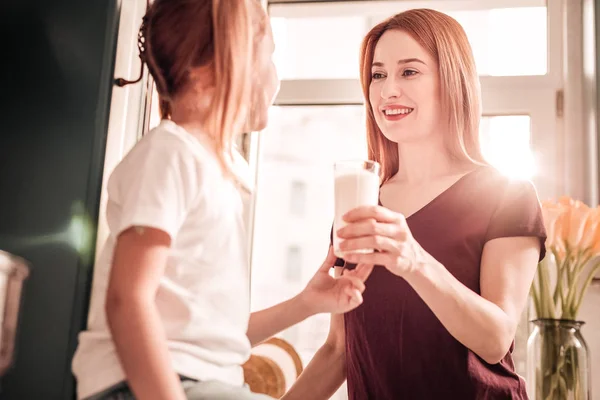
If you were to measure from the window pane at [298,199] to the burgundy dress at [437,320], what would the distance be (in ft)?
3.86

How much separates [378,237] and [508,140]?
186 cm

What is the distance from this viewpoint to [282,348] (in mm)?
2211

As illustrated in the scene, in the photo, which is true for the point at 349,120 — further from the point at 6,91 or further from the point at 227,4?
the point at 227,4

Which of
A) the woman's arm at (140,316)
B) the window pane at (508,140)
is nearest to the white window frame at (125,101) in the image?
the woman's arm at (140,316)

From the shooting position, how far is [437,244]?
4.61 feet

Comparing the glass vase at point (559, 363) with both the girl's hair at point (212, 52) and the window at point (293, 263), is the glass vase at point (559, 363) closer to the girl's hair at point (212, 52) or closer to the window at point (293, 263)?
the window at point (293, 263)

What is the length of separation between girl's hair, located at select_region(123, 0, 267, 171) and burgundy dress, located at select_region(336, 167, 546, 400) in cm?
62

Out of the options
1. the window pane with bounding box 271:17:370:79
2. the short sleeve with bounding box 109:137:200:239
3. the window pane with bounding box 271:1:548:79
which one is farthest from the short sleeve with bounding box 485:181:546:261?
the window pane with bounding box 271:17:370:79

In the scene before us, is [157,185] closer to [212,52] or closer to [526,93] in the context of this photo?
[212,52]

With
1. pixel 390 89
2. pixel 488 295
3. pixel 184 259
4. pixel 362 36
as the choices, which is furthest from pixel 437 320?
pixel 362 36

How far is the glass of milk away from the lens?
3.33 feet

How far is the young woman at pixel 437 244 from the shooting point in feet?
4.20

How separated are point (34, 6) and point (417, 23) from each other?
0.87 meters

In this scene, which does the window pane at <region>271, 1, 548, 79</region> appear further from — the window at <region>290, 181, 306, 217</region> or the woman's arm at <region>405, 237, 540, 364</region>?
the woman's arm at <region>405, 237, 540, 364</region>
